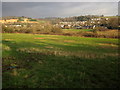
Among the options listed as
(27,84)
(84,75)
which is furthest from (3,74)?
(84,75)

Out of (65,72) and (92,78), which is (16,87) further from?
(92,78)

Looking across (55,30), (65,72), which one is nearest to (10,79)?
(65,72)

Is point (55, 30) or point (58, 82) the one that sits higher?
point (55, 30)

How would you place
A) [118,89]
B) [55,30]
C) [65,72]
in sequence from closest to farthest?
1. [118,89]
2. [65,72]
3. [55,30]

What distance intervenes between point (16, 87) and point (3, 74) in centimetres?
222

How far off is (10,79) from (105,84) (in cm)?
563

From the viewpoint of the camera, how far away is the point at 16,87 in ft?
19.5

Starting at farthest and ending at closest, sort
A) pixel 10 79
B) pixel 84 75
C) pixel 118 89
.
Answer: pixel 84 75 < pixel 10 79 < pixel 118 89

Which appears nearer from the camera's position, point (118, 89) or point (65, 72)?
point (118, 89)

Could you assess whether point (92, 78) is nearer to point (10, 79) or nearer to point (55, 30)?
point (10, 79)

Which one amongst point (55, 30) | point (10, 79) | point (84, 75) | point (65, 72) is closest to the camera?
point (10, 79)

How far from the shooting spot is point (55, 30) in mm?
54219

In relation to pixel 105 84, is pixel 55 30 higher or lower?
higher

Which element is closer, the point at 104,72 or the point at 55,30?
the point at 104,72
